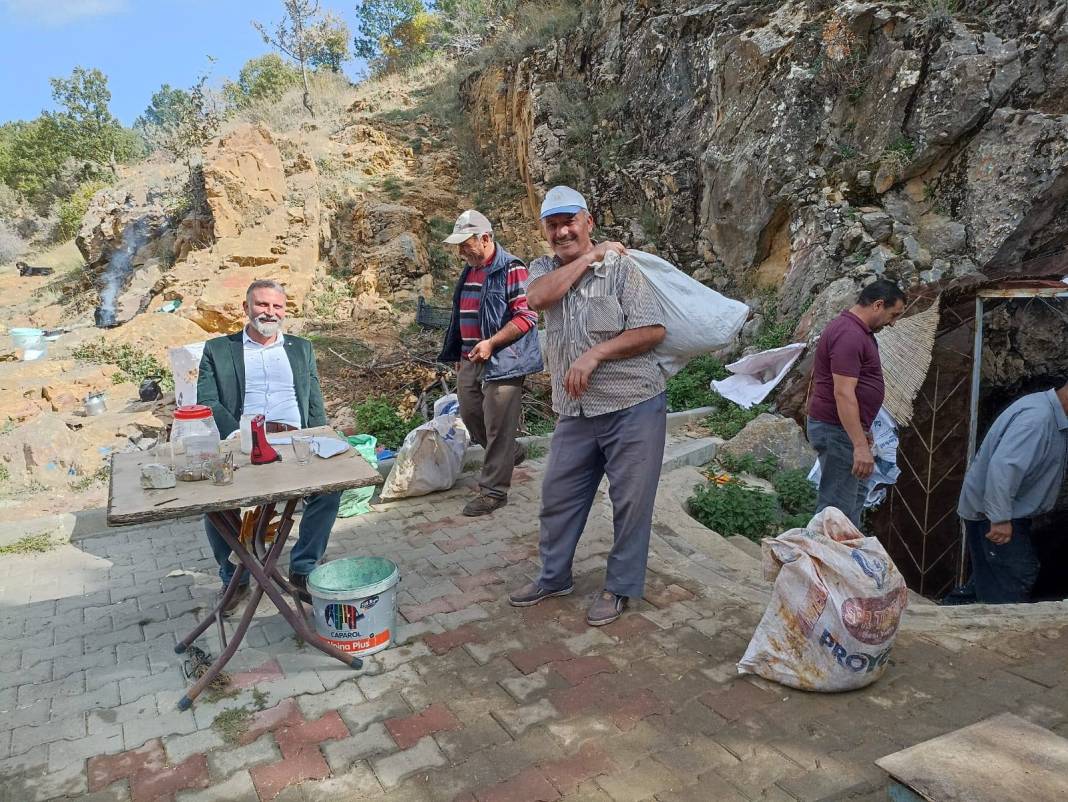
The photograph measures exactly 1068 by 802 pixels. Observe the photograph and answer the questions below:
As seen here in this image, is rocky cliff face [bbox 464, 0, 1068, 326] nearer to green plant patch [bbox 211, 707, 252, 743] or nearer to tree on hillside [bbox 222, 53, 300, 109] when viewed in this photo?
green plant patch [bbox 211, 707, 252, 743]

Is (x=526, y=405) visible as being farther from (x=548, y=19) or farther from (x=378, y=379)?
(x=548, y=19)

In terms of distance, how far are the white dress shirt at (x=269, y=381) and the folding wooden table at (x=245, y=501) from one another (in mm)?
296

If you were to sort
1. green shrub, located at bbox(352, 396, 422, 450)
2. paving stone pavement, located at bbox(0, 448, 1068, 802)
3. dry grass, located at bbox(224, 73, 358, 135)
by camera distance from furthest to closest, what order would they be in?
dry grass, located at bbox(224, 73, 358, 135) → green shrub, located at bbox(352, 396, 422, 450) → paving stone pavement, located at bbox(0, 448, 1068, 802)

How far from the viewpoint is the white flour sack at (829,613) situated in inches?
101

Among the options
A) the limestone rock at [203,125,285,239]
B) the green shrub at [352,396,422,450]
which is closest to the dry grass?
the limestone rock at [203,125,285,239]

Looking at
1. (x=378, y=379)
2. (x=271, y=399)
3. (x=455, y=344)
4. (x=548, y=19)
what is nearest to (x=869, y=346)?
(x=455, y=344)

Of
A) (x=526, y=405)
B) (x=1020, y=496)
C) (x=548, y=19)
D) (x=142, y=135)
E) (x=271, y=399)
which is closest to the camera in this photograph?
(x=271, y=399)

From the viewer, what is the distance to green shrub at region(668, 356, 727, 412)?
729cm

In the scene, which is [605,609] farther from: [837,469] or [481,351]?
[481,351]

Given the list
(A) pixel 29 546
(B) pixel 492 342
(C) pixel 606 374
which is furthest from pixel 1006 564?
(A) pixel 29 546

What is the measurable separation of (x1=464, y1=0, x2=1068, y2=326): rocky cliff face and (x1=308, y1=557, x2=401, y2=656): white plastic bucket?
5.51 m

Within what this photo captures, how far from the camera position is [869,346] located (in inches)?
150

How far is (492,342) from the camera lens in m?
4.63

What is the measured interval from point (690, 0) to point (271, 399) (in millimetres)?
10644
